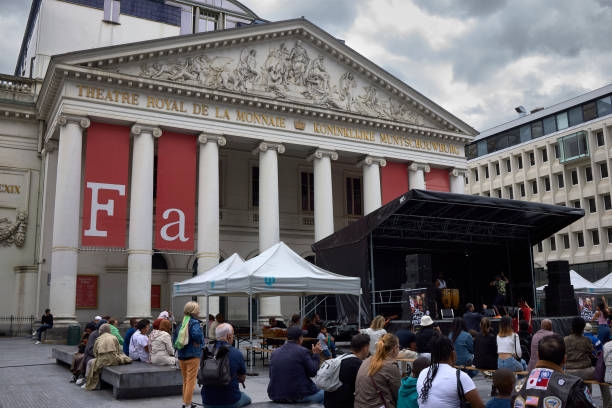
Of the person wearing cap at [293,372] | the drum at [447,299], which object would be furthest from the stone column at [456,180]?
A: the person wearing cap at [293,372]

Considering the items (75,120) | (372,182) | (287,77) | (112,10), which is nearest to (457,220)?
(372,182)

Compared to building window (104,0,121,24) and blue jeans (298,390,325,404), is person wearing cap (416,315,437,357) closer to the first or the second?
blue jeans (298,390,325,404)

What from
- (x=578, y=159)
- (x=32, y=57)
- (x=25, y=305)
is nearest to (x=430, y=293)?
(x=25, y=305)

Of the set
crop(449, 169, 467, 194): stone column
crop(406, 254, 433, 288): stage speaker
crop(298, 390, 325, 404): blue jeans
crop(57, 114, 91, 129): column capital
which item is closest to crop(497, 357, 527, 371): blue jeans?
crop(298, 390, 325, 404): blue jeans

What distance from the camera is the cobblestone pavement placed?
9.98 meters

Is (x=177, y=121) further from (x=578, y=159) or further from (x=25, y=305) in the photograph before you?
(x=578, y=159)

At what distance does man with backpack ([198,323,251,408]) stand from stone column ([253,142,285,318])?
19336mm

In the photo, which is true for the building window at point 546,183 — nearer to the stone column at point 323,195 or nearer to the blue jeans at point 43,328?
the stone column at point 323,195

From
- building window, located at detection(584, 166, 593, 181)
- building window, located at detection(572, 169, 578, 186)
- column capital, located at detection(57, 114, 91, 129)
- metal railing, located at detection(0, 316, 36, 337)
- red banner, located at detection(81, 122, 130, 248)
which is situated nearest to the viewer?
red banner, located at detection(81, 122, 130, 248)

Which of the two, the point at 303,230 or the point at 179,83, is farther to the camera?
the point at 303,230

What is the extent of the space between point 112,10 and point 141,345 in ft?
82.3

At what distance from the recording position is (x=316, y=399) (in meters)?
7.15

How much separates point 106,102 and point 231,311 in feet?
40.8

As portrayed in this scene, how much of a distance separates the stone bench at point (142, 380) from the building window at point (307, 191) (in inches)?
908
